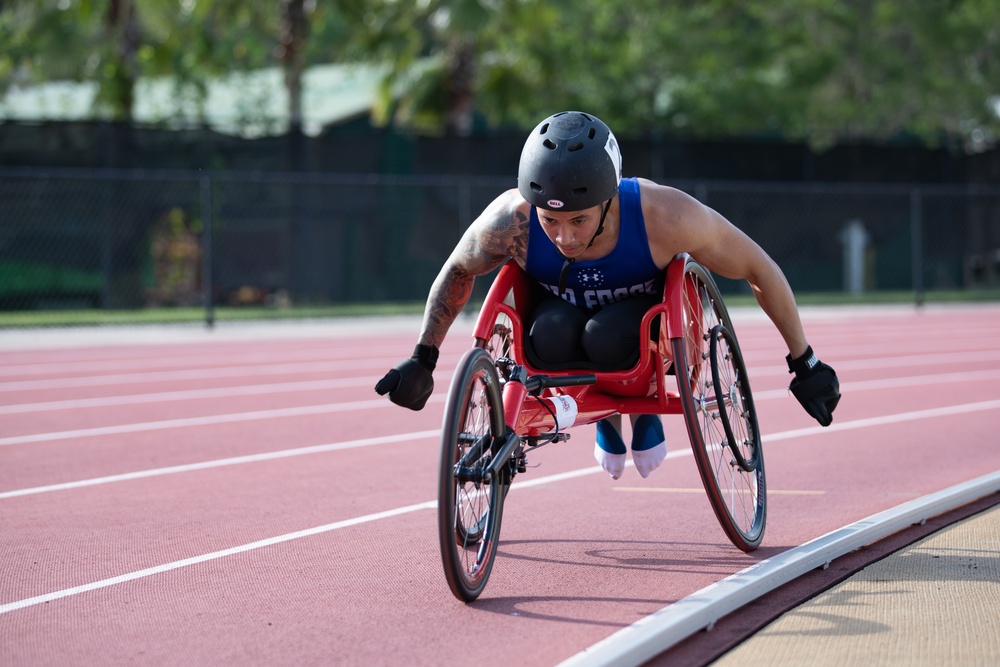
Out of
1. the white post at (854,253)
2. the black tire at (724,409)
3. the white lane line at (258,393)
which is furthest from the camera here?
the white post at (854,253)

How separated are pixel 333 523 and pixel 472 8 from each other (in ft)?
66.8

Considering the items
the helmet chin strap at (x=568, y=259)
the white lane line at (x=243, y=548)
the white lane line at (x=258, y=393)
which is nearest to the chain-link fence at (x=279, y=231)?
the white lane line at (x=258, y=393)

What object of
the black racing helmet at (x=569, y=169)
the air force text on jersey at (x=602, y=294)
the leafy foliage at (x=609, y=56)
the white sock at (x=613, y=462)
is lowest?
the white sock at (x=613, y=462)

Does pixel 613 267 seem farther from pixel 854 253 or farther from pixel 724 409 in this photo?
pixel 854 253

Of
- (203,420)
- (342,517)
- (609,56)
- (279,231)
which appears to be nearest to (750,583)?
(342,517)

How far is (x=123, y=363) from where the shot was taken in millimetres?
14461

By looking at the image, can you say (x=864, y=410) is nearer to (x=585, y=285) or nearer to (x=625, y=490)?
(x=625, y=490)

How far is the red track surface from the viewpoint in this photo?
4.11 m

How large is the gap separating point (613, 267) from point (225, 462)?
141 inches

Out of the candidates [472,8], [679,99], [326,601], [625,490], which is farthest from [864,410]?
[679,99]

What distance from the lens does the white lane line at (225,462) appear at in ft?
22.5

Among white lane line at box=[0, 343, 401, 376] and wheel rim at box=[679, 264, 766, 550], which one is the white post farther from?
wheel rim at box=[679, 264, 766, 550]

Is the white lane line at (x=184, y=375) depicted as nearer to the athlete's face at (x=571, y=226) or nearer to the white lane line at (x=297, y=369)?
the white lane line at (x=297, y=369)

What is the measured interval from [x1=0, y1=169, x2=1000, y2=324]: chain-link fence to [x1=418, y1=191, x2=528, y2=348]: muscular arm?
1353 cm
